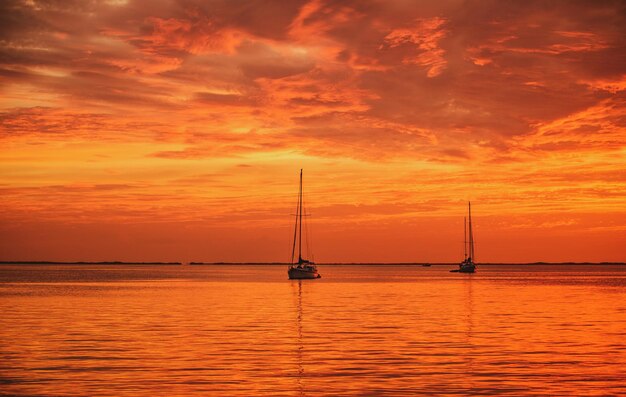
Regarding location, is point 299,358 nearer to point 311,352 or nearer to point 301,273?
point 311,352

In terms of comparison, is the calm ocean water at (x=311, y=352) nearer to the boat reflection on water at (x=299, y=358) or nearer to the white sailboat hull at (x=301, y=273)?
the boat reflection on water at (x=299, y=358)

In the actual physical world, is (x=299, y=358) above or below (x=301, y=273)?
below

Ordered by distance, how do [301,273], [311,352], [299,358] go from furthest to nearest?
[301,273], [311,352], [299,358]

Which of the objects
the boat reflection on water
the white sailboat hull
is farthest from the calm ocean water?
the white sailboat hull

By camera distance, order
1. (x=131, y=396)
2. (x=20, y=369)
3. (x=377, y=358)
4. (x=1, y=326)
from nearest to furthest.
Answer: (x=131, y=396), (x=20, y=369), (x=377, y=358), (x=1, y=326)

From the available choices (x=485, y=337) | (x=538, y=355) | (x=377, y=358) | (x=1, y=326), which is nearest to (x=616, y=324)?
(x=485, y=337)

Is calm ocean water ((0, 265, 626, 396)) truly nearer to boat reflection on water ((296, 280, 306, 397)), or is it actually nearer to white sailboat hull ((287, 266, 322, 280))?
boat reflection on water ((296, 280, 306, 397))

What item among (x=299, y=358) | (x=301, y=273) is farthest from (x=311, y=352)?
(x=301, y=273)

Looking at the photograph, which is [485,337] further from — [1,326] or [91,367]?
[1,326]

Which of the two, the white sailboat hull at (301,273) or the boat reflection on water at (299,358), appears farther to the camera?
the white sailboat hull at (301,273)

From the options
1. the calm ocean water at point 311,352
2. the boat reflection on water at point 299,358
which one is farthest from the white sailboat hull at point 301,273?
the boat reflection on water at point 299,358

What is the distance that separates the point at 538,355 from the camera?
36594 millimetres

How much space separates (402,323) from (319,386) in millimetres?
26440

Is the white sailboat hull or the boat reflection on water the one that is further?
the white sailboat hull
